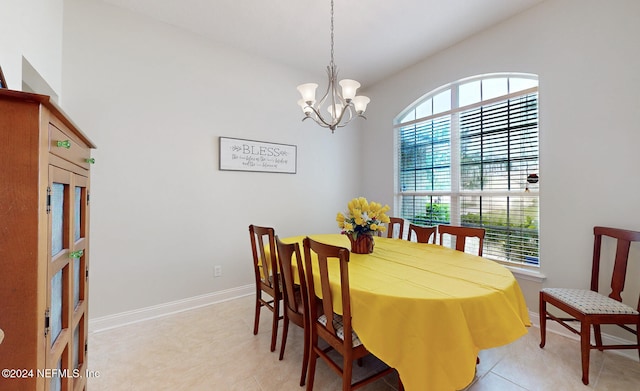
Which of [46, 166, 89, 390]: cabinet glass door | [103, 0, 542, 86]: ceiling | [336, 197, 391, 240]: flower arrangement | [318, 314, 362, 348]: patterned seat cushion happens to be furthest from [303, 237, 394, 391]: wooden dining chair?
[103, 0, 542, 86]: ceiling

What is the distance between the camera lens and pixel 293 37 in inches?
112

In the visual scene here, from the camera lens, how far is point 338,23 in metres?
2.61

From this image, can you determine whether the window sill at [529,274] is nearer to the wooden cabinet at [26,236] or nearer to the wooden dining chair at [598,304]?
the wooden dining chair at [598,304]

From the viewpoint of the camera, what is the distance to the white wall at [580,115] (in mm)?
1949

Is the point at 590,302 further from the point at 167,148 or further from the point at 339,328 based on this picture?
the point at 167,148

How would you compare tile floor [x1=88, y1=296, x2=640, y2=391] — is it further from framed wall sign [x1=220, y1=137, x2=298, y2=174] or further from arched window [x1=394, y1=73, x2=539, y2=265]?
framed wall sign [x1=220, y1=137, x2=298, y2=174]

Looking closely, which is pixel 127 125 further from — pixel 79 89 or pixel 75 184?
pixel 75 184

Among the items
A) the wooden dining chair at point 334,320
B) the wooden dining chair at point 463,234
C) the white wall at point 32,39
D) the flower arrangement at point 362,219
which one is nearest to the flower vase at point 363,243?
the flower arrangement at point 362,219

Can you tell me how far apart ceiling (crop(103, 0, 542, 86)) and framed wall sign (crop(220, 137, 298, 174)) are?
3.74 ft

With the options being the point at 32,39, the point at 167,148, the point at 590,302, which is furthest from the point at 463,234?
the point at 32,39

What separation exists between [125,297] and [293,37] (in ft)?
10.4

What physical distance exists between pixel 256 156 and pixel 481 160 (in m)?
2.62

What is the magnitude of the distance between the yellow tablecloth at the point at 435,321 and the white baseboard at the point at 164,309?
6.90ft

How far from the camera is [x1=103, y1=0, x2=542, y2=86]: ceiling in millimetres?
2365
